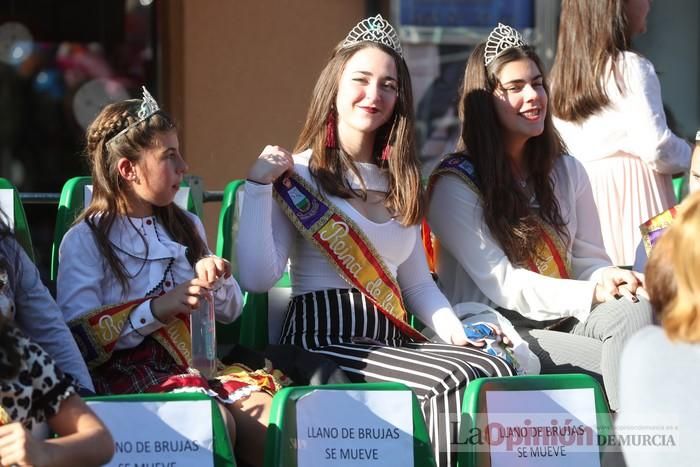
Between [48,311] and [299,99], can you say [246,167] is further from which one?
[48,311]

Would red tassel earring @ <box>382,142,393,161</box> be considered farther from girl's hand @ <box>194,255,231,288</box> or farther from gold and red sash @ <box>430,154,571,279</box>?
girl's hand @ <box>194,255,231,288</box>

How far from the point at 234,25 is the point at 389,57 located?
1.89 meters

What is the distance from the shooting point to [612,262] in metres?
5.02

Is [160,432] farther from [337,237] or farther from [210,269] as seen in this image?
[337,237]

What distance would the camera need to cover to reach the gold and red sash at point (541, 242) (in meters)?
4.60

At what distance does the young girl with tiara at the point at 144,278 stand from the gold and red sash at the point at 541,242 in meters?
0.94

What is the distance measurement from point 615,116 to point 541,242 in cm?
80

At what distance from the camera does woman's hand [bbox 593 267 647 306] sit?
421 centimetres

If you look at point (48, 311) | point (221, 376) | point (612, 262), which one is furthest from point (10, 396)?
point (612, 262)

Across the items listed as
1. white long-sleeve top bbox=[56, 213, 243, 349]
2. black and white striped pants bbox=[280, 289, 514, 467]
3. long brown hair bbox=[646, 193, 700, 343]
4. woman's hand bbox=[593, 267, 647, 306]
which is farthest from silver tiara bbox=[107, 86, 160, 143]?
long brown hair bbox=[646, 193, 700, 343]

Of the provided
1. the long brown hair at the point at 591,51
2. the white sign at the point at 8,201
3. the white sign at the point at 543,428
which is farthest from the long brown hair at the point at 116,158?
the long brown hair at the point at 591,51

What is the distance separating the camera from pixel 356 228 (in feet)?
→ 14.1

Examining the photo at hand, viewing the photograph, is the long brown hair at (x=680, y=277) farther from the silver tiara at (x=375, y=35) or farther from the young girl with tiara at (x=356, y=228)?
the silver tiara at (x=375, y=35)

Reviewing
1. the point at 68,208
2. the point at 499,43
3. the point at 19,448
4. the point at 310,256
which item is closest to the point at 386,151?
the point at 310,256
